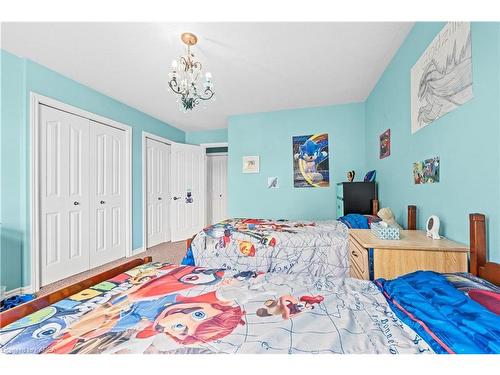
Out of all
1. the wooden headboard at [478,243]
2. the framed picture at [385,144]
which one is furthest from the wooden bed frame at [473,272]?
the framed picture at [385,144]

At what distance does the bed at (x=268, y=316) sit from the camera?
0.62m

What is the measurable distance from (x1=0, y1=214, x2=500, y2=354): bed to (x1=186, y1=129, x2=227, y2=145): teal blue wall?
3.86 meters

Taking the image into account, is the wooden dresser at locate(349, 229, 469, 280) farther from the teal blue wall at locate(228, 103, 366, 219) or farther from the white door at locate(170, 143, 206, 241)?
the white door at locate(170, 143, 206, 241)

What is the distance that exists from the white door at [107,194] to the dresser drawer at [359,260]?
3215mm

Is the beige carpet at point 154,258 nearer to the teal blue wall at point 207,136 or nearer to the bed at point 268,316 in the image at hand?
the bed at point 268,316

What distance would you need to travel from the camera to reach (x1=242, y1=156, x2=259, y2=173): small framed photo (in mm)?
3820

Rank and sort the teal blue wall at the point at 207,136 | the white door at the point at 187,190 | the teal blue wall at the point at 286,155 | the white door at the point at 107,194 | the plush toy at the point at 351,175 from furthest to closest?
the teal blue wall at the point at 207,136
the white door at the point at 187,190
the teal blue wall at the point at 286,155
the plush toy at the point at 351,175
the white door at the point at 107,194

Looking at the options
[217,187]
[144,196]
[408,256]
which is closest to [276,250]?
[408,256]

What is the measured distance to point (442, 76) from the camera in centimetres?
135

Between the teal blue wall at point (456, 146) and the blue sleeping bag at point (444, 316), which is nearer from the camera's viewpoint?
the blue sleeping bag at point (444, 316)

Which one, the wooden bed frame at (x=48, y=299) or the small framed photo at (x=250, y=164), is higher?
the small framed photo at (x=250, y=164)

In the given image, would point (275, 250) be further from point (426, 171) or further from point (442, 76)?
point (442, 76)

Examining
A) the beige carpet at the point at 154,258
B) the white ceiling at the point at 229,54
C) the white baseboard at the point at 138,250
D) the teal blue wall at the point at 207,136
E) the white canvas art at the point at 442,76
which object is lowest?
the beige carpet at the point at 154,258
